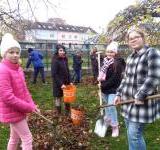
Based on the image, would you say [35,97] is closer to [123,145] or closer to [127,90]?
[123,145]

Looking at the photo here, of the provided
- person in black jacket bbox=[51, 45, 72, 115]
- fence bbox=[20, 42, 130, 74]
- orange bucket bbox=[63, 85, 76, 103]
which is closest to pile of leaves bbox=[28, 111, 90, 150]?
orange bucket bbox=[63, 85, 76, 103]

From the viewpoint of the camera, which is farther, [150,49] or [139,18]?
[139,18]

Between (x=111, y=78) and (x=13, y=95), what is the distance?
3263 millimetres

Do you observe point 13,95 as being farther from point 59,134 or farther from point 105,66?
point 105,66

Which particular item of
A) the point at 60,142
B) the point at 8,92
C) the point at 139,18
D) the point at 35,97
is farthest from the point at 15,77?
the point at 35,97

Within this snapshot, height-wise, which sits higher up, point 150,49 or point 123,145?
point 150,49

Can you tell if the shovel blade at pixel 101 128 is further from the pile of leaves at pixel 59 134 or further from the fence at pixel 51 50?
the fence at pixel 51 50

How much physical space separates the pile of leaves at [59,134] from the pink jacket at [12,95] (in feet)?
3.90

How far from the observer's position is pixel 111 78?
28.4ft

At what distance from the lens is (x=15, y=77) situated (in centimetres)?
584

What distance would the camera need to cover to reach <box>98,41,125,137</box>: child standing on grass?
28.3 ft

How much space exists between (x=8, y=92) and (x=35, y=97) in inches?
406

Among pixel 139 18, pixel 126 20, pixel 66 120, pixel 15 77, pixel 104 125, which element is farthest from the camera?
pixel 126 20

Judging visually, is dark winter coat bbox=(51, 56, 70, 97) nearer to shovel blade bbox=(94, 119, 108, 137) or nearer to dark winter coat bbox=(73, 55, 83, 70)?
shovel blade bbox=(94, 119, 108, 137)
